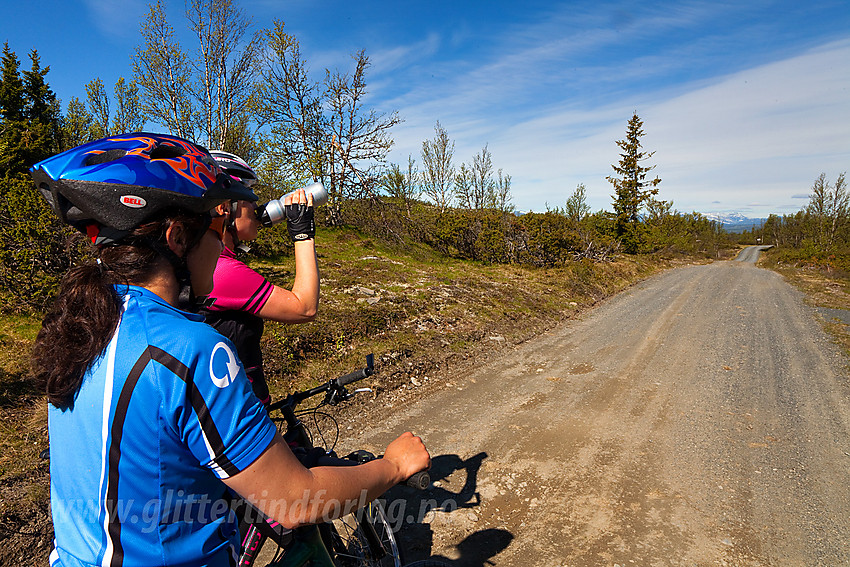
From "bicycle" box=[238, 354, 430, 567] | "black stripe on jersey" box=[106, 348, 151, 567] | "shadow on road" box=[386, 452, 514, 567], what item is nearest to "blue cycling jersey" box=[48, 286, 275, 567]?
"black stripe on jersey" box=[106, 348, 151, 567]

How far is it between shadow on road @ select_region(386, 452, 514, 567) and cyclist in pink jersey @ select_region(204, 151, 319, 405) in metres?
1.68

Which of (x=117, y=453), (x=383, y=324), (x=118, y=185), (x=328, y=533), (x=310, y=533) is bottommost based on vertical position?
(x=328, y=533)

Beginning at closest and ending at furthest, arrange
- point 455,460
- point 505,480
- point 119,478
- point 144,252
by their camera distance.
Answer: point 119,478 → point 144,252 → point 505,480 → point 455,460

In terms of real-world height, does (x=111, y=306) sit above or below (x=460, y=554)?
above

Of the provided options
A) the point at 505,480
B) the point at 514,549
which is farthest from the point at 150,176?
the point at 505,480

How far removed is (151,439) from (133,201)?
57 centimetres

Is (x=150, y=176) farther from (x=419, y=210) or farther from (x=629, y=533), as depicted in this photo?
(x=419, y=210)

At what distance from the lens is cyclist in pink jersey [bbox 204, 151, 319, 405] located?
7.06 feet

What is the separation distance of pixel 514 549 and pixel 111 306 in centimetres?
331

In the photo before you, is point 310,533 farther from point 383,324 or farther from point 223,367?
point 383,324

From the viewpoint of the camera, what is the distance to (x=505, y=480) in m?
4.15

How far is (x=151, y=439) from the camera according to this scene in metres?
0.96

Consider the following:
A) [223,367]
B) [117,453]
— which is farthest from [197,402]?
→ [117,453]

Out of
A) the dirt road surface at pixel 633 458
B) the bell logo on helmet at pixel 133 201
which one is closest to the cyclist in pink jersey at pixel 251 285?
the bell logo on helmet at pixel 133 201
